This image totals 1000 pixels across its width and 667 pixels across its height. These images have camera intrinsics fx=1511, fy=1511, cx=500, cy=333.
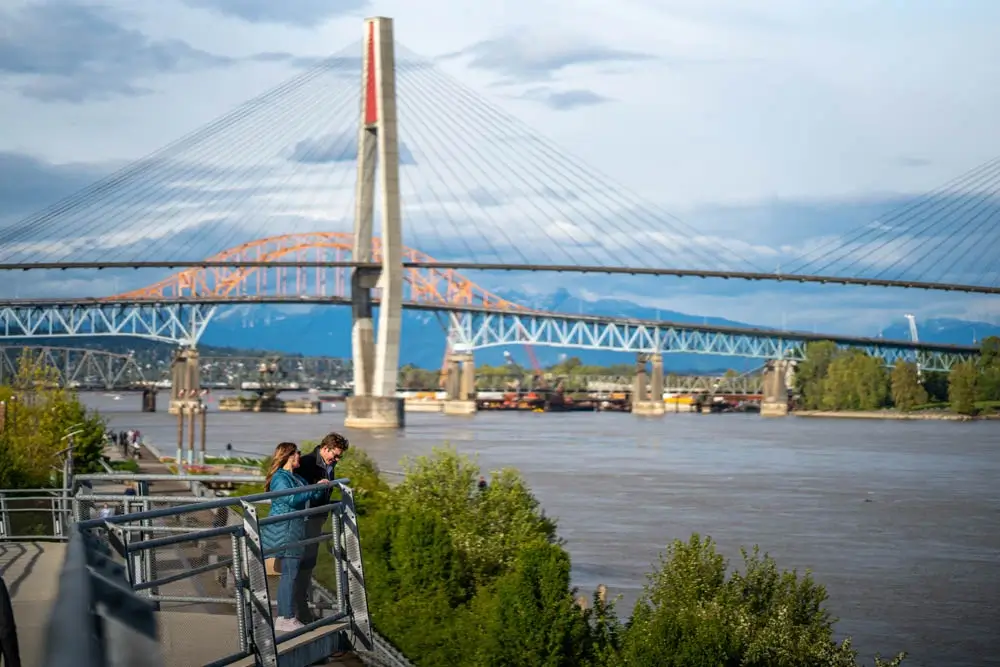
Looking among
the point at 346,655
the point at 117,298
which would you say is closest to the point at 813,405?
the point at 117,298

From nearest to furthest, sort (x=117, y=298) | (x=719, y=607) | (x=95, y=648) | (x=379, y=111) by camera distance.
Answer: (x=95, y=648)
(x=719, y=607)
(x=379, y=111)
(x=117, y=298)

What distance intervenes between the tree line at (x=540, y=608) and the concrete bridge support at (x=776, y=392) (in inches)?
5171

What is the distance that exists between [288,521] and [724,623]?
9569mm

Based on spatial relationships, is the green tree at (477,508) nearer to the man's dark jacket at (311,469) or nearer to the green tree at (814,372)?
the man's dark jacket at (311,469)

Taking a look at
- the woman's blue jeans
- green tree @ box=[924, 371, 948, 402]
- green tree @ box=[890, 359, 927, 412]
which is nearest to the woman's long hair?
the woman's blue jeans

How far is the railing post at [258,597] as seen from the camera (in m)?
5.78

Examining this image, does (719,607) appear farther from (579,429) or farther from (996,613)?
(579,429)

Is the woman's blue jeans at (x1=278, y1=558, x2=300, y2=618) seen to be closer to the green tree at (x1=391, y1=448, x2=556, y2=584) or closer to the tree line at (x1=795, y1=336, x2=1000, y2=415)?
the green tree at (x1=391, y1=448, x2=556, y2=584)

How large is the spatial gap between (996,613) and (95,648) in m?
25.2

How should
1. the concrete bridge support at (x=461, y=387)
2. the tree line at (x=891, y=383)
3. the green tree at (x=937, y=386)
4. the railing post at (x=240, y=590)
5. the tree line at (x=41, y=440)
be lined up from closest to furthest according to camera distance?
the railing post at (x=240, y=590)
the tree line at (x=41, y=440)
the tree line at (x=891, y=383)
the green tree at (x=937, y=386)
the concrete bridge support at (x=461, y=387)

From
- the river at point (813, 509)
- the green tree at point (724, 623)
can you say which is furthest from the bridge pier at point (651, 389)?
the green tree at point (724, 623)

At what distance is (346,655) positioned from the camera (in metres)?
7.30

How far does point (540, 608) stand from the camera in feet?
45.0

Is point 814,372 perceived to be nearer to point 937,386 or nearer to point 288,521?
point 937,386
